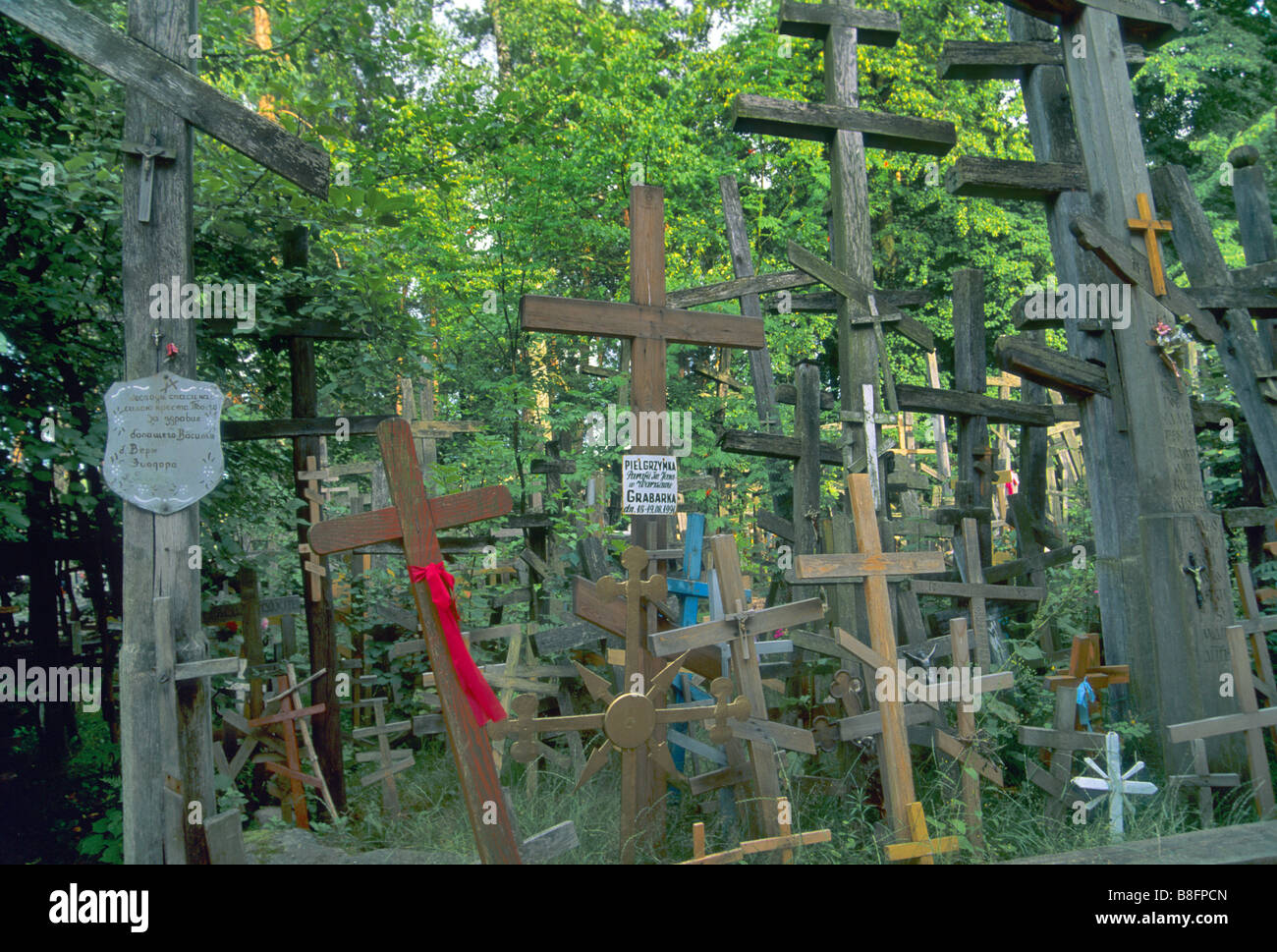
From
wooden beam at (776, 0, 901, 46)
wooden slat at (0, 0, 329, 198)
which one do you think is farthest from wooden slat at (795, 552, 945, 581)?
wooden beam at (776, 0, 901, 46)

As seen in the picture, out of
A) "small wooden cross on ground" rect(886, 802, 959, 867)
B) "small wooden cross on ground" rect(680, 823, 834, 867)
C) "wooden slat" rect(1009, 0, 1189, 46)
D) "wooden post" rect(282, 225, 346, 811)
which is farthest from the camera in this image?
"wooden post" rect(282, 225, 346, 811)

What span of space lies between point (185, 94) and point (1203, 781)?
7245mm

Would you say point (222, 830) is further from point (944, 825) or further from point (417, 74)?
point (417, 74)

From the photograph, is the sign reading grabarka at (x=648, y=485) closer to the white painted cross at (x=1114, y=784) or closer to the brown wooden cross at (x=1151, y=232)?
the white painted cross at (x=1114, y=784)

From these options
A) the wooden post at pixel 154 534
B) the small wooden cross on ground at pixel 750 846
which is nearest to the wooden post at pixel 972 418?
the small wooden cross on ground at pixel 750 846

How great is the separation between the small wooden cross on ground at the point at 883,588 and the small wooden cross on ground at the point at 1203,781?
5.94ft

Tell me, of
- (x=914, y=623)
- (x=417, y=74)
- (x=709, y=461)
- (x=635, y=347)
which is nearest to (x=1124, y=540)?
(x=914, y=623)

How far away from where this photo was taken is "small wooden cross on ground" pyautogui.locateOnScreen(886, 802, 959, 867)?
4.49 meters

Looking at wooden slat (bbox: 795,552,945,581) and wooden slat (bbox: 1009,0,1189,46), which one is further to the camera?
wooden slat (bbox: 1009,0,1189,46)

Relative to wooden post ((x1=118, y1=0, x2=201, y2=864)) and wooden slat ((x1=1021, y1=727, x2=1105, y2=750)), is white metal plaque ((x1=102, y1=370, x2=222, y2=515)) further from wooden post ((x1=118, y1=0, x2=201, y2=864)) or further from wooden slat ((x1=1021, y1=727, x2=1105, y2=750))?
wooden slat ((x1=1021, y1=727, x2=1105, y2=750))

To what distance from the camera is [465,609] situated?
9.70 m

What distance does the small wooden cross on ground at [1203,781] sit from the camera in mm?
5270

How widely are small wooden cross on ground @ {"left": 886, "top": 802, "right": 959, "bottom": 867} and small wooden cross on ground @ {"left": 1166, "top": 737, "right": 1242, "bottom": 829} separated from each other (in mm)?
1755

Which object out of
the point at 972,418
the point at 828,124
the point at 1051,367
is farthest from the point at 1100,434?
the point at 828,124
